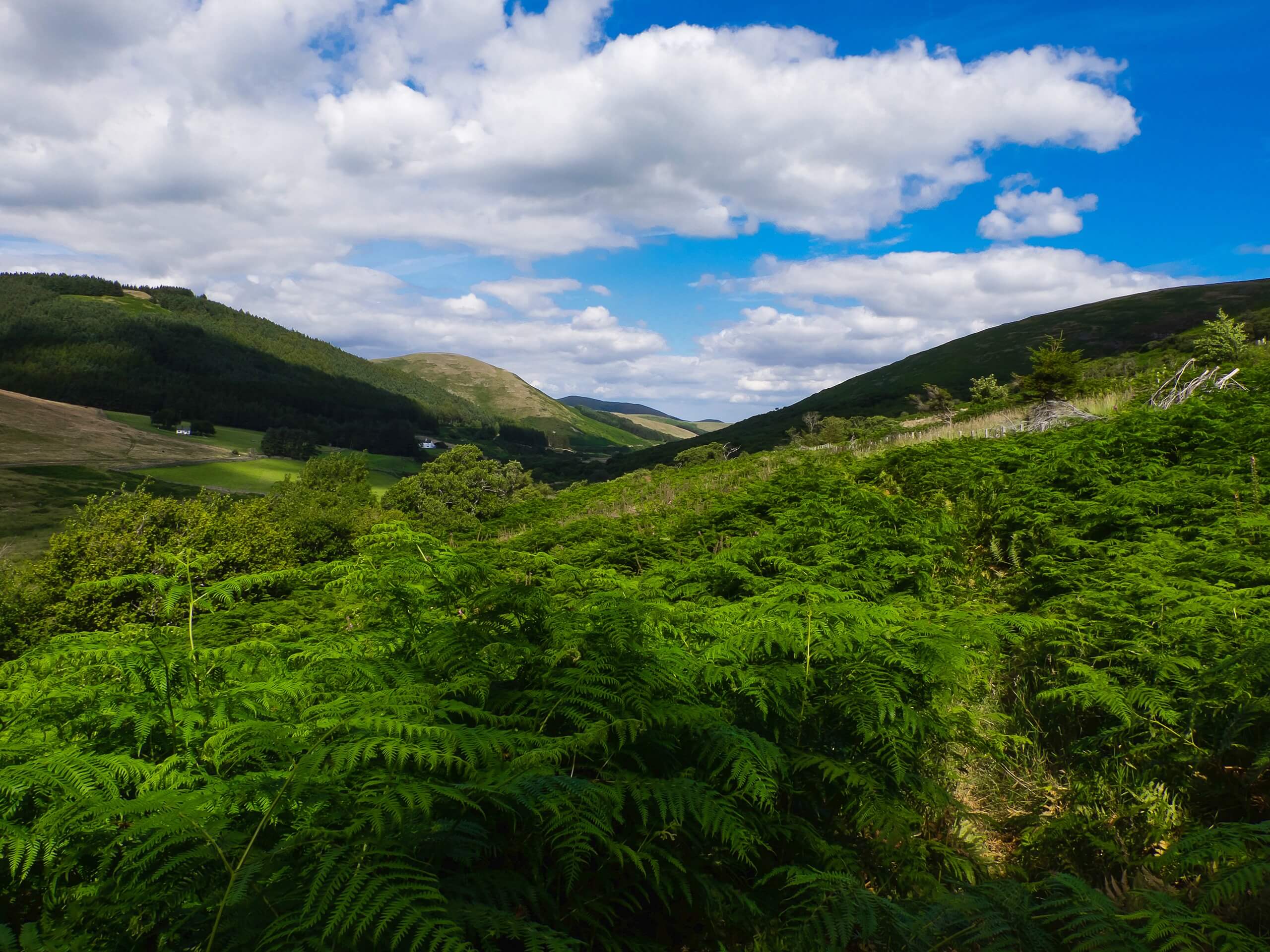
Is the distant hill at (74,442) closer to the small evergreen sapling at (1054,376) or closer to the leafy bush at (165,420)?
the leafy bush at (165,420)

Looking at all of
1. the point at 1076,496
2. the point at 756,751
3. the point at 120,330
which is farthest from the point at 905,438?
the point at 120,330

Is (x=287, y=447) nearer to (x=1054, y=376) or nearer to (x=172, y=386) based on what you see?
(x=172, y=386)

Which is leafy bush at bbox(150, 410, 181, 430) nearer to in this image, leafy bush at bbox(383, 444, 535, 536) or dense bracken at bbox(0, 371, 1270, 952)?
leafy bush at bbox(383, 444, 535, 536)

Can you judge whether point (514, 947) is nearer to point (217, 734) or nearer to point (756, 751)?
point (756, 751)

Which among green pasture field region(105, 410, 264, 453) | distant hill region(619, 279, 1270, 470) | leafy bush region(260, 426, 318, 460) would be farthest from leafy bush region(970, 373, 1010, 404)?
green pasture field region(105, 410, 264, 453)

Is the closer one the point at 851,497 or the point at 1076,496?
the point at 1076,496

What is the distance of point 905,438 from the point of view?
1956cm

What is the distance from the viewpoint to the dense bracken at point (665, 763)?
1.91 metres

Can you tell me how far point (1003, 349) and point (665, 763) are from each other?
418 feet

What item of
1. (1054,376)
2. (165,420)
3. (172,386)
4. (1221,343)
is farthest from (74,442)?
(1221,343)

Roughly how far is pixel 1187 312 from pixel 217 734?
5096 inches

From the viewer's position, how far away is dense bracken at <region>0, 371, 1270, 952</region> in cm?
191

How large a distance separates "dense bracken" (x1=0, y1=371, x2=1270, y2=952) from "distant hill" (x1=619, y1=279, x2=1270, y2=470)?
6871 cm

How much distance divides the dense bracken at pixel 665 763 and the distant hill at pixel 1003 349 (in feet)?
225
